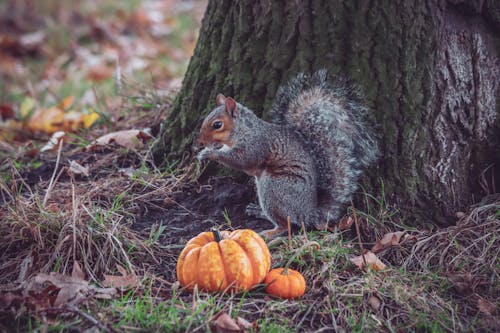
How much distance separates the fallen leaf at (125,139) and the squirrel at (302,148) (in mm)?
599

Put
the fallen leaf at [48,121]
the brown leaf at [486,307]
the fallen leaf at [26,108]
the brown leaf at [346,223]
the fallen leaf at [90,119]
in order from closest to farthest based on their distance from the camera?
1. the brown leaf at [486,307]
2. the brown leaf at [346,223]
3. the fallen leaf at [90,119]
4. the fallen leaf at [48,121]
5. the fallen leaf at [26,108]

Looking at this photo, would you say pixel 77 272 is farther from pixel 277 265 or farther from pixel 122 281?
pixel 277 265

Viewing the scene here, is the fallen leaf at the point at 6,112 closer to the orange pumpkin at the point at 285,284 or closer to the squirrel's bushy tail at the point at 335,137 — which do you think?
the squirrel's bushy tail at the point at 335,137

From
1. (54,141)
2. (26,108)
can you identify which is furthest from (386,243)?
(26,108)

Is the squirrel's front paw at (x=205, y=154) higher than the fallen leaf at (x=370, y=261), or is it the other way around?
the squirrel's front paw at (x=205, y=154)

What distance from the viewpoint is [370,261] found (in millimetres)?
2260

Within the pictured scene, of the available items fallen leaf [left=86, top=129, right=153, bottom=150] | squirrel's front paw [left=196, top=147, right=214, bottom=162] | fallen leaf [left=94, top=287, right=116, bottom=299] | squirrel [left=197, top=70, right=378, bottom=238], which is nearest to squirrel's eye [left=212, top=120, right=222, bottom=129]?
squirrel [left=197, top=70, right=378, bottom=238]

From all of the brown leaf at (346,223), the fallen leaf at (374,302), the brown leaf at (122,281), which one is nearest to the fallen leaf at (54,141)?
the brown leaf at (122,281)

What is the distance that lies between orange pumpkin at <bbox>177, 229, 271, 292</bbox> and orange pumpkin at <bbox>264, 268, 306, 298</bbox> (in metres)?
0.04

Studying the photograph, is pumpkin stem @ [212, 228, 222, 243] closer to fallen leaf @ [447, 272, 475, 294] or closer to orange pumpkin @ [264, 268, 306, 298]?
orange pumpkin @ [264, 268, 306, 298]

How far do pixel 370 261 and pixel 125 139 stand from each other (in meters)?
1.55

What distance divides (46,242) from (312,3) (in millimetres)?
1531

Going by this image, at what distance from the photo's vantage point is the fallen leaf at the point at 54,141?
334 cm

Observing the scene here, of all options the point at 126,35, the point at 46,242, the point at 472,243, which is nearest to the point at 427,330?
the point at 472,243
